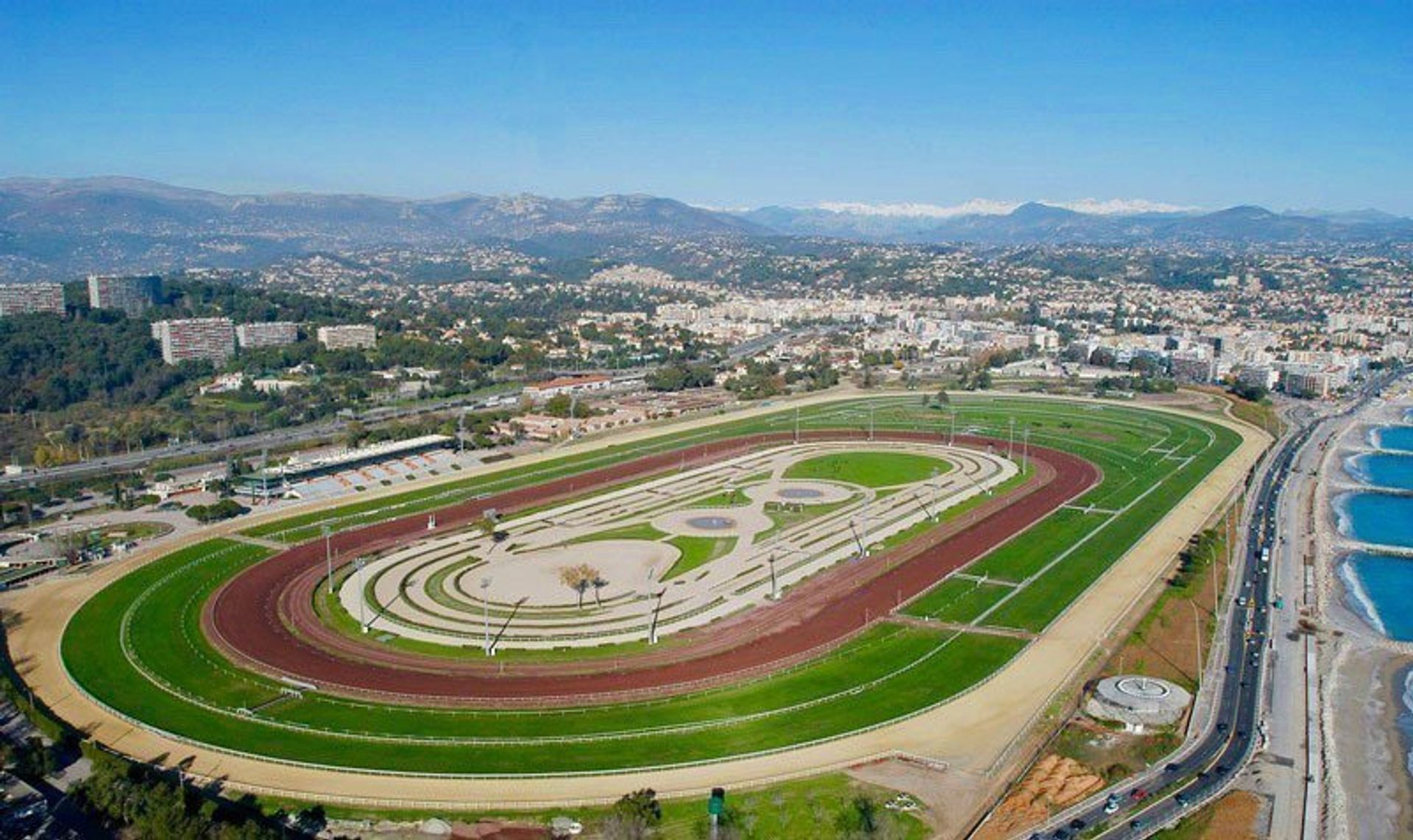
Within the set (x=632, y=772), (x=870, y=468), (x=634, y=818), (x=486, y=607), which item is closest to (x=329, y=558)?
(x=486, y=607)

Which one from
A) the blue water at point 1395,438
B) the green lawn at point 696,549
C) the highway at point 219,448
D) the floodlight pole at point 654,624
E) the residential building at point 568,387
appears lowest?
the blue water at point 1395,438

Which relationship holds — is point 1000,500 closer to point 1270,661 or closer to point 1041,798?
point 1270,661

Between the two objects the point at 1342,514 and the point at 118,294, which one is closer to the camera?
the point at 1342,514

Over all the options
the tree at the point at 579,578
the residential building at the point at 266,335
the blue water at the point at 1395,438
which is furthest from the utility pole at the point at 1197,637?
the residential building at the point at 266,335

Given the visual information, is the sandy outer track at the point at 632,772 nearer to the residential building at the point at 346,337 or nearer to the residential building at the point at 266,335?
the residential building at the point at 266,335

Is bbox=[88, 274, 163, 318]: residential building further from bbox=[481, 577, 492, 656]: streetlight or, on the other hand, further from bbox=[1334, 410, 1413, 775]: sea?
bbox=[1334, 410, 1413, 775]: sea

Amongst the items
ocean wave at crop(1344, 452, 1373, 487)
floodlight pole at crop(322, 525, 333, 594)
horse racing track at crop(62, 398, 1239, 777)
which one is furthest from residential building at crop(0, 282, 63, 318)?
ocean wave at crop(1344, 452, 1373, 487)

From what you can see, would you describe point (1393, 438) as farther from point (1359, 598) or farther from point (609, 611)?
point (609, 611)

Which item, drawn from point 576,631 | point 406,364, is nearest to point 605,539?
A: point 576,631
